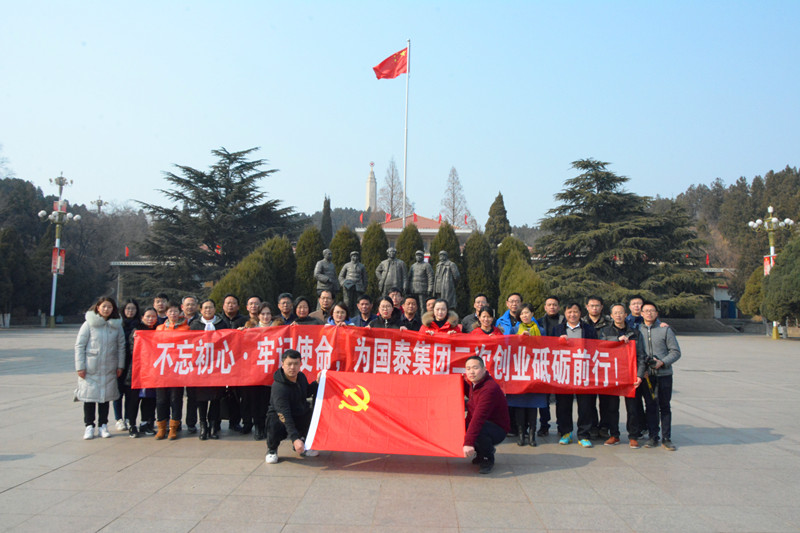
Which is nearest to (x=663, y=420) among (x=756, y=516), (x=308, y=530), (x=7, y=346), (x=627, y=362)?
(x=627, y=362)

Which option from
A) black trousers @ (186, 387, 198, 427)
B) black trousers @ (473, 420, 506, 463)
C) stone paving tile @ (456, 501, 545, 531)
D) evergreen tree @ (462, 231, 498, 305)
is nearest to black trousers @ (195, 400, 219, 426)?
black trousers @ (186, 387, 198, 427)

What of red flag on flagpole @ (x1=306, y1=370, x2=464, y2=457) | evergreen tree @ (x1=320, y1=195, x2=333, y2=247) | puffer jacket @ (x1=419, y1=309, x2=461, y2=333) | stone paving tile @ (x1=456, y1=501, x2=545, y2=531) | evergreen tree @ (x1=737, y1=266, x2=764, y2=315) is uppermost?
evergreen tree @ (x1=320, y1=195, x2=333, y2=247)

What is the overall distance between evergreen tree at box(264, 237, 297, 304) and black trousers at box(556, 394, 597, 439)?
10012 millimetres

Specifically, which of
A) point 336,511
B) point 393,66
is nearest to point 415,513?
point 336,511

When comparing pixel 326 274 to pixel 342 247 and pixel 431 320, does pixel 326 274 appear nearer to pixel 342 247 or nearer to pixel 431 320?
pixel 342 247

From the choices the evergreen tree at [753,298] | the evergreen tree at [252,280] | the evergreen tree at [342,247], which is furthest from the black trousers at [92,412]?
the evergreen tree at [753,298]

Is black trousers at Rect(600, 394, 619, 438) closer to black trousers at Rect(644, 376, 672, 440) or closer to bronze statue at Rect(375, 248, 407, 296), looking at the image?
black trousers at Rect(644, 376, 672, 440)

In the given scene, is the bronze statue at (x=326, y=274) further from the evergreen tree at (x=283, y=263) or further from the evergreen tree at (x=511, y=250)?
the evergreen tree at (x=511, y=250)

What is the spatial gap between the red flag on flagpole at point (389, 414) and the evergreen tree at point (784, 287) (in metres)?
25.5

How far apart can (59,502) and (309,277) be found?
11.4 metres

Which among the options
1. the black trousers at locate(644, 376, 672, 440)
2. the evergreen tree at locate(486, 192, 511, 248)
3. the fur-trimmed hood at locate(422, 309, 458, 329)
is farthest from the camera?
the evergreen tree at locate(486, 192, 511, 248)

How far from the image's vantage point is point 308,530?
3.54 metres

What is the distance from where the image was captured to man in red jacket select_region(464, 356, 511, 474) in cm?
480

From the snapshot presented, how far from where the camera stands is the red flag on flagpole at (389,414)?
4.80 m
